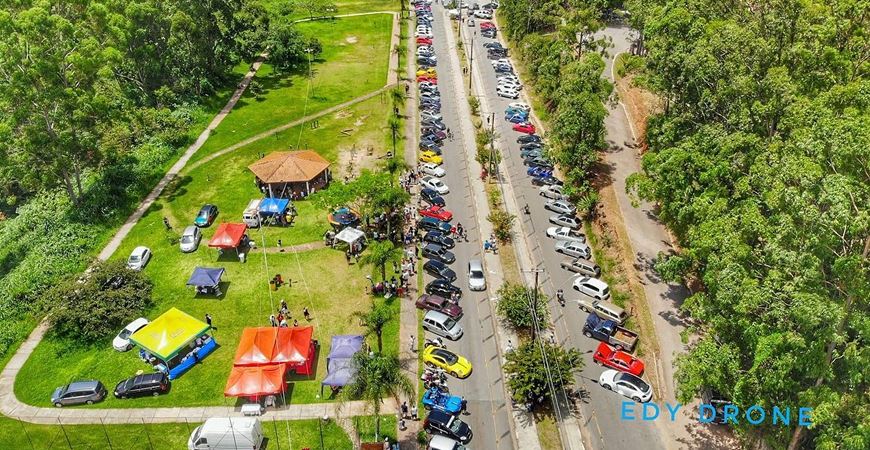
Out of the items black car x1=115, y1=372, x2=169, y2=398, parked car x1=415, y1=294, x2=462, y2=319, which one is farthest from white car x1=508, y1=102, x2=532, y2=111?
black car x1=115, y1=372, x2=169, y2=398

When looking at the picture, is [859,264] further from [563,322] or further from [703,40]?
[703,40]

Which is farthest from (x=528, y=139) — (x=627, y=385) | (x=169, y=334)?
(x=169, y=334)

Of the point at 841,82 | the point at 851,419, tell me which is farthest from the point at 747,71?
the point at 851,419

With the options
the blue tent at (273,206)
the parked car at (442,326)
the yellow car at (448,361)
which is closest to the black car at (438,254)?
the parked car at (442,326)

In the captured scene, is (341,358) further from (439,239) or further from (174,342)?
(439,239)

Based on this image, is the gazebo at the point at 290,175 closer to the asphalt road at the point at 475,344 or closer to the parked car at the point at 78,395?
the asphalt road at the point at 475,344
